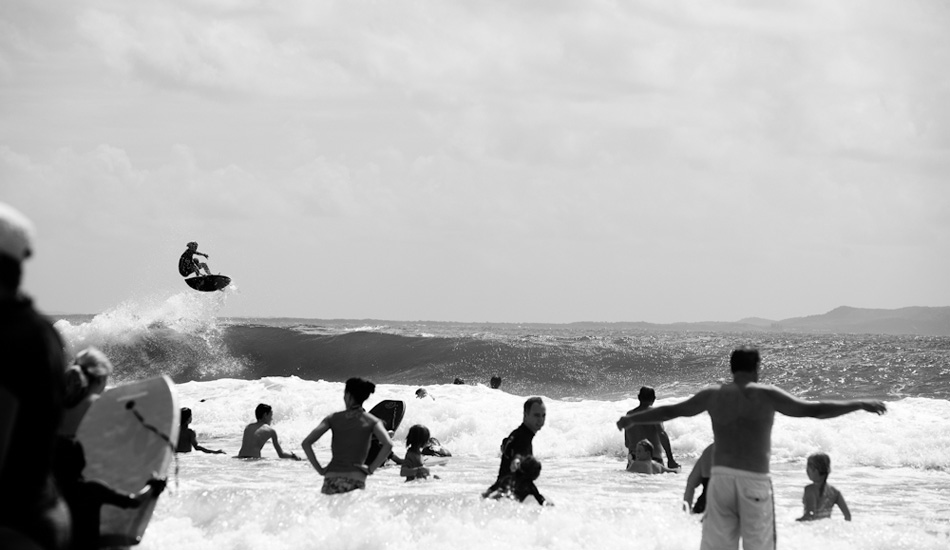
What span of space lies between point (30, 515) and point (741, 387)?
4233mm

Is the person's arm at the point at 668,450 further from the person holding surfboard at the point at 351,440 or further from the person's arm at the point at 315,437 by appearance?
the person's arm at the point at 315,437

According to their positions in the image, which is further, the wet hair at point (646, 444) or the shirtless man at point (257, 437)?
the shirtless man at point (257, 437)

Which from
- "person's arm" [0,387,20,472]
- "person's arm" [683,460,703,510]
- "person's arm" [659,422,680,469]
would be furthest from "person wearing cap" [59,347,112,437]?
"person's arm" [659,422,680,469]

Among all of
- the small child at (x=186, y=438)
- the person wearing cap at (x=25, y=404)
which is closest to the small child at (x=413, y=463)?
the small child at (x=186, y=438)

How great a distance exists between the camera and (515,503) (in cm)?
809

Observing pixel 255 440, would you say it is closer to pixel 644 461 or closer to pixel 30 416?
pixel 644 461

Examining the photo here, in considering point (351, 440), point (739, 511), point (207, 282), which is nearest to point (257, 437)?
point (351, 440)

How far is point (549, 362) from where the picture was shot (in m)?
37.5

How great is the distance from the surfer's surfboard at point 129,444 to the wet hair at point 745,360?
3.34m

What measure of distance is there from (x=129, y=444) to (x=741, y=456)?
345 cm

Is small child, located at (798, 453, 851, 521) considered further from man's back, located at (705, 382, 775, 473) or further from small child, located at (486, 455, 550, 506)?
man's back, located at (705, 382, 775, 473)

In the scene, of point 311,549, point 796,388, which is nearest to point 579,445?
point 311,549

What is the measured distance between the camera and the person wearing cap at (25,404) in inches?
107

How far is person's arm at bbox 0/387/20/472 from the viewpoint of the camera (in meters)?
2.66
